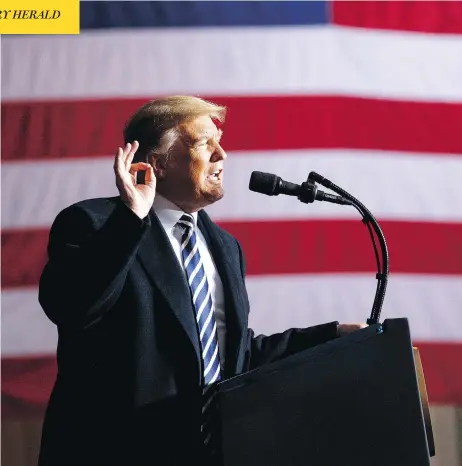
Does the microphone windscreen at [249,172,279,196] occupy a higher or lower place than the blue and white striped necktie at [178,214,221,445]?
higher

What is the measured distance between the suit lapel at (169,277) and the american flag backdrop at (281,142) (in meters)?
0.75

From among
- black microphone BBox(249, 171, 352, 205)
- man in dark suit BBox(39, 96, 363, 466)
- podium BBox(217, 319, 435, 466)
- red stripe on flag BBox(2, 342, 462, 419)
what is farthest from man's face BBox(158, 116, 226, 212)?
Result: red stripe on flag BBox(2, 342, 462, 419)

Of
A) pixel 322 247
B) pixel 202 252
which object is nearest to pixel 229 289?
pixel 202 252

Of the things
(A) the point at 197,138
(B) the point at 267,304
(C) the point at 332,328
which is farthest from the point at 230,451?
(B) the point at 267,304

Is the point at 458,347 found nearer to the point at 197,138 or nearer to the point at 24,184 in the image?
the point at 197,138

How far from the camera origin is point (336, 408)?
0.94 metres

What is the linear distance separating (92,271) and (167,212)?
1.11ft

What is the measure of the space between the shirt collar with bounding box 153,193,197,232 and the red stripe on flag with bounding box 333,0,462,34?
3.19 ft

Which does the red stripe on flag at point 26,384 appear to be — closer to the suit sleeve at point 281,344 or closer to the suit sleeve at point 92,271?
the suit sleeve at point 281,344

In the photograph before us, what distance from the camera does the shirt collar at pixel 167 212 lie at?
1.40 m

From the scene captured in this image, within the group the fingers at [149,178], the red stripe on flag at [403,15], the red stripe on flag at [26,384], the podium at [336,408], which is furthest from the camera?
the red stripe on flag at [403,15]

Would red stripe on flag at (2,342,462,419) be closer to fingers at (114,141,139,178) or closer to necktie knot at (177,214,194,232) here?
necktie knot at (177,214,194,232)

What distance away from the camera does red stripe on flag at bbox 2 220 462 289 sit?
2033 mm

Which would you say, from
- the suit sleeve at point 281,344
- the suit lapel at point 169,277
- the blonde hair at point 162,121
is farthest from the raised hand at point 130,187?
the suit sleeve at point 281,344
